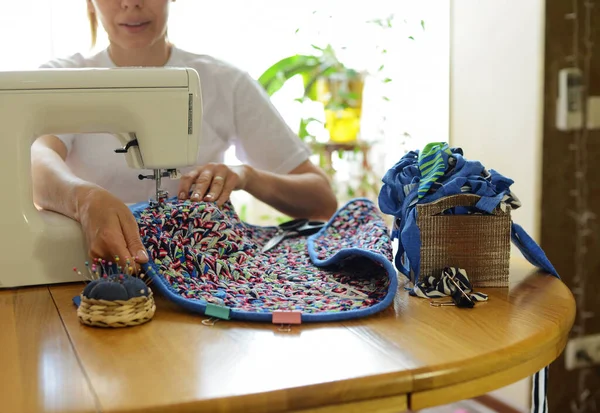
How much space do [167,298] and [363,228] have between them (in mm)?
438

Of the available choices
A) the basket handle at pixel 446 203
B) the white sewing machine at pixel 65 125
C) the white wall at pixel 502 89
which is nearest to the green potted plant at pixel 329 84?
the white wall at pixel 502 89

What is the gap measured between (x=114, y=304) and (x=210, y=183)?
0.44 meters

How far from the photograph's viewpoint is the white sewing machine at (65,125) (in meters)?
1.16

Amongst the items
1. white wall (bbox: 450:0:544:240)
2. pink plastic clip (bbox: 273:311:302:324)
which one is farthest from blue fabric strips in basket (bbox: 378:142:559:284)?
white wall (bbox: 450:0:544:240)

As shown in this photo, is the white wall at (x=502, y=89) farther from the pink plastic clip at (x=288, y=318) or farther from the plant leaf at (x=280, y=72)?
the pink plastic clip at (x=288, y=318)

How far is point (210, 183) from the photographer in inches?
52.7

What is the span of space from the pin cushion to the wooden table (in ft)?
0.05

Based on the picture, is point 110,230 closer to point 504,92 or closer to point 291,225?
point 291,225

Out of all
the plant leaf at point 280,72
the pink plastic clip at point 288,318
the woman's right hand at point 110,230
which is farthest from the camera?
the plant leaf at point 280,72

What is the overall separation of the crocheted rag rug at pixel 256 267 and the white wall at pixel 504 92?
47.0 inches

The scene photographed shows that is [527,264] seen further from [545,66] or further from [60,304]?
[545,66]

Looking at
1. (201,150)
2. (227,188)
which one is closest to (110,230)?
(227,188)

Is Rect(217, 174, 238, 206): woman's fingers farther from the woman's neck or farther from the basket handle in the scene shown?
the woman's neck

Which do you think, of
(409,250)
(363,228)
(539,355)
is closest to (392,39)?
(363,228)
